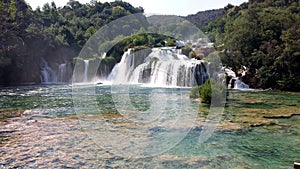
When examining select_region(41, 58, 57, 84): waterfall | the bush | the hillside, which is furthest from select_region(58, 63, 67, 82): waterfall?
the hillside

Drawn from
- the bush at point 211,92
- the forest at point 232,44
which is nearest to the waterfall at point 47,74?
the forest at point 232,44

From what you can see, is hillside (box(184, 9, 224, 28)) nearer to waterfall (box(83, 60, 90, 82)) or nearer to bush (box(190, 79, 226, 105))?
waterfall (box(83, 60, 90, 82))

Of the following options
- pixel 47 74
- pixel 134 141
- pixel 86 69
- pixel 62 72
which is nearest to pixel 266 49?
pixel 134 141

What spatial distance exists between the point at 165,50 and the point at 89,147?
20452mm

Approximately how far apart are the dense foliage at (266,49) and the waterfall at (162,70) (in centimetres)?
317

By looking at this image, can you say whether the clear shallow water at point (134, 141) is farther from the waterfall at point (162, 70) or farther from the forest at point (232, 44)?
the forest at point (232, 44)

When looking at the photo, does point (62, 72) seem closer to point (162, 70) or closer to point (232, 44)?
point (162, 70)

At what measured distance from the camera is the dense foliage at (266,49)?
18.8m

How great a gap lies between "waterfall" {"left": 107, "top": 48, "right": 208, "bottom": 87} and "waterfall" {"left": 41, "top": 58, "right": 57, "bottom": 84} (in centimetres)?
691

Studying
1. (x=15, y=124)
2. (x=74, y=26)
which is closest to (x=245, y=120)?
(x=15, y=124)

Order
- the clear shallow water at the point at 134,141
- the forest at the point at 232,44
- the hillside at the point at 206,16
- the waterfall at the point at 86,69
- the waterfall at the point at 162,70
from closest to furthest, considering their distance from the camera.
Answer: the clear shallow water at the point at 134,141 → the forest at the point at 232,44 → the waterfall at the point at 162,70 → the waterfall at the point at 86,69 → the hillside at the point at 206,16

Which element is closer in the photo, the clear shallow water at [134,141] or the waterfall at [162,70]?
the clear shallow water at [134,141]

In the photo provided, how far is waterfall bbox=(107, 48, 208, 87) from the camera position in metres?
20.6

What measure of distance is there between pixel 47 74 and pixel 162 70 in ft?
48.1
